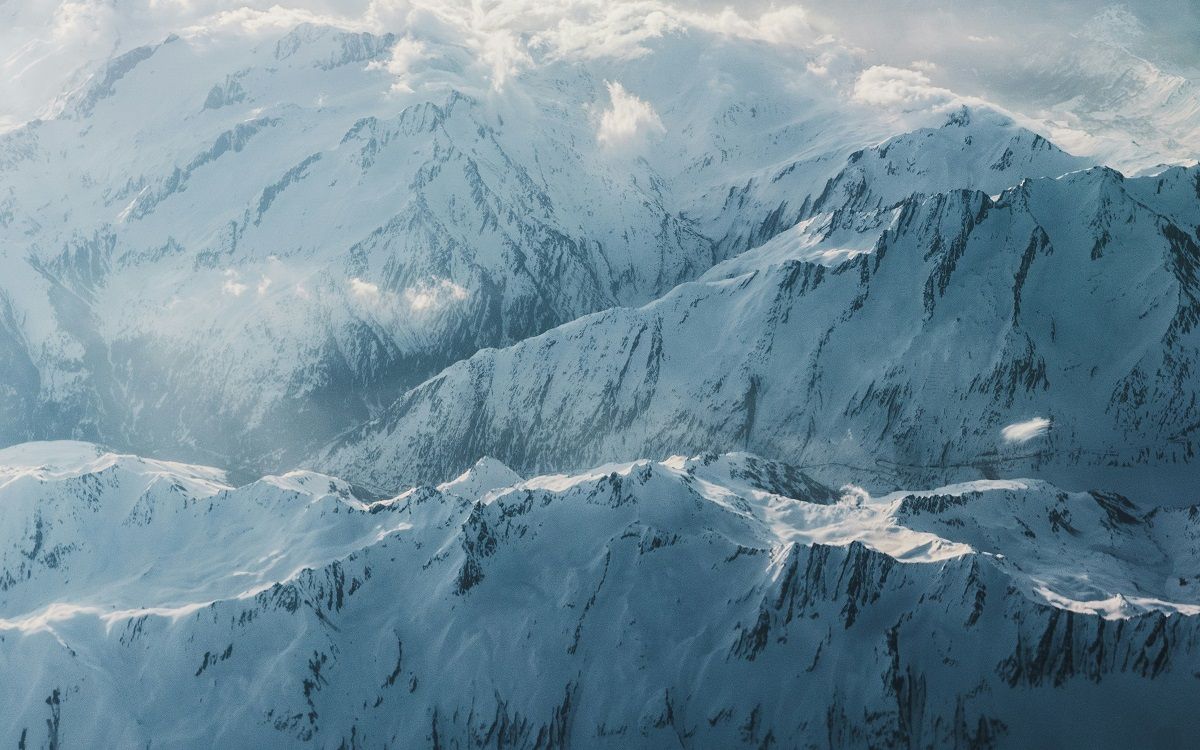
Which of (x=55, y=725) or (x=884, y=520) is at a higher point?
(x=884, y=520)

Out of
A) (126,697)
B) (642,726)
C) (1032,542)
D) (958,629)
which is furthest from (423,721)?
(1032,542)

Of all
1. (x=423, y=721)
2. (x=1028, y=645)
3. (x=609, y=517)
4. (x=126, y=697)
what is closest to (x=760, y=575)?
(x=609, y=517)

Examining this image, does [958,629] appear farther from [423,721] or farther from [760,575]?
[423,721]

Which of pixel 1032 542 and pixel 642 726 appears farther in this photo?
pixel 1032 542

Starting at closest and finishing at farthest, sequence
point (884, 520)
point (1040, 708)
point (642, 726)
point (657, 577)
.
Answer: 1. point (1040, 708)
2. point (642, 726)
3. point (657, 577)
4. point (884, 520)

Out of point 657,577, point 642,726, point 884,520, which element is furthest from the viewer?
point 884,520

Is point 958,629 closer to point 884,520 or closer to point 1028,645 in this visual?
point 1028,645
